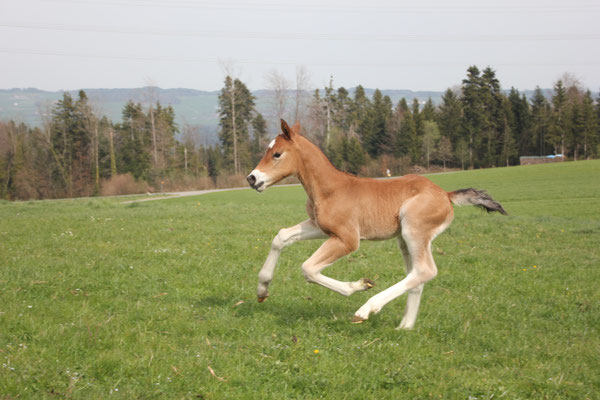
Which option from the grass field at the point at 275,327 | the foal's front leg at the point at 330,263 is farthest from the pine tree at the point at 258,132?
the foal's front leg at the point at 330,263

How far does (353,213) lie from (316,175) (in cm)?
69

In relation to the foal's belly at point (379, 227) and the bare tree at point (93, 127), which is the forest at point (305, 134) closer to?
the bare tree at point (93, 127)

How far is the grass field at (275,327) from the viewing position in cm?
459

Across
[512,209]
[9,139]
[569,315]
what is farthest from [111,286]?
[9,139]

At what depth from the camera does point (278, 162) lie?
643 cm

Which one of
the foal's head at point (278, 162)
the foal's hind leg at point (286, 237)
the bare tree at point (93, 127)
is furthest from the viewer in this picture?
the bare tree at point (93, 127)

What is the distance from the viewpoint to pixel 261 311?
660 centimetres

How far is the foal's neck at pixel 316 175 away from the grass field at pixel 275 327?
159cm

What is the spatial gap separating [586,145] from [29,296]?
3414 inches

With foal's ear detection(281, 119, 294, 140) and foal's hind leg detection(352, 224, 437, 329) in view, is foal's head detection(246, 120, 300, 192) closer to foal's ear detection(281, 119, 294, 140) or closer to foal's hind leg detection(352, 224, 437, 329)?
foal's ear detection(281, 119, 294, 140)

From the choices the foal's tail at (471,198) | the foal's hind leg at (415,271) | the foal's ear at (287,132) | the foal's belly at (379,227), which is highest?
the foal's ear at (287,132)

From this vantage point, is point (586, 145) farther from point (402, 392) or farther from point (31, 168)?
point (402, 392)

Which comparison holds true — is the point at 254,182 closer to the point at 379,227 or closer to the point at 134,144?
the point at 379,227

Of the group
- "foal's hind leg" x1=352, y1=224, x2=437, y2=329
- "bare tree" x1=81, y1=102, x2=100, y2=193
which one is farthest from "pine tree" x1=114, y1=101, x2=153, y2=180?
"foal's hind leg" x1=352, y1=224, x2=437, y2=329
